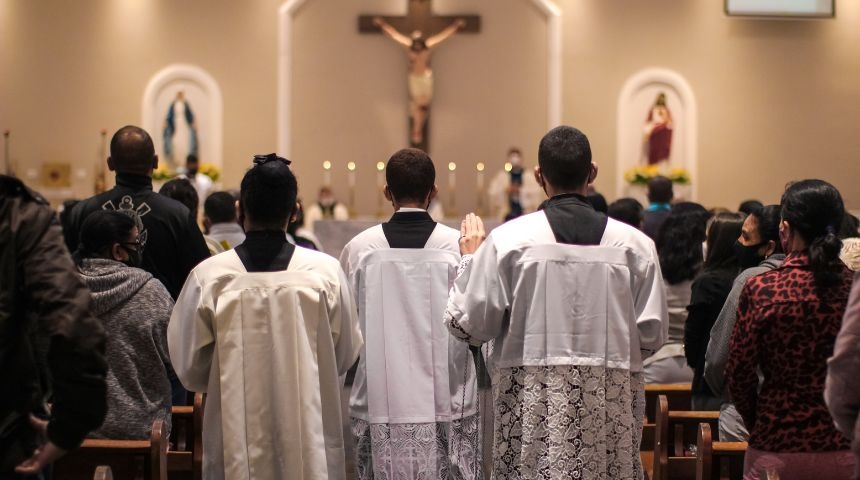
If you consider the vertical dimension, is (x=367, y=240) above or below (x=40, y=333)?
above

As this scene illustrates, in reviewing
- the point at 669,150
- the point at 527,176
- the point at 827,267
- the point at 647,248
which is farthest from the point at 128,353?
the point at 669,150

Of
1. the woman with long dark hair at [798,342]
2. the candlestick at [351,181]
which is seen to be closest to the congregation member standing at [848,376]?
the woman with long dark hair at [798,342]

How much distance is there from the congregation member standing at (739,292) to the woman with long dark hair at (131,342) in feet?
6.03

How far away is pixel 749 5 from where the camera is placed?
567 inches

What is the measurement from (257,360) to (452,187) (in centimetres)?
1066

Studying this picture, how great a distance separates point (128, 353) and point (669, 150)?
37.5ft

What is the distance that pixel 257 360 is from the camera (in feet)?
11.3

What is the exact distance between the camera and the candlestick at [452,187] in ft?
45.9

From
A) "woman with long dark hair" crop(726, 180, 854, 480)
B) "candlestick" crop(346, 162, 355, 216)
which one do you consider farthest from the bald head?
"candlestick" crop(346, 162, 355, 216)

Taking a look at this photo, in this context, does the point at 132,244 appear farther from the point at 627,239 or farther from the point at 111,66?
the point at 111,66

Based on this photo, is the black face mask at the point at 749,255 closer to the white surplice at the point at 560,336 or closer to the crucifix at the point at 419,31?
the white surplice at the point at 560,336

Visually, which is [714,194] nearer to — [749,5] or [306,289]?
[749,5]

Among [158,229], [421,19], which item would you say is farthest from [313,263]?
[421,19]

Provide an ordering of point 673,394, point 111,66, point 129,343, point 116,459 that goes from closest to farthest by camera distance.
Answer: point 116,459 → point 129,343 → point 673,394 → point 111,66
